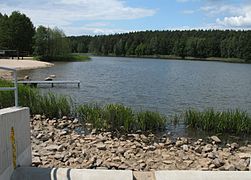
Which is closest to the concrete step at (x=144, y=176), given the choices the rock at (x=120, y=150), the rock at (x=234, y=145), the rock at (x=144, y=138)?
the rock at (x=120, y=150)

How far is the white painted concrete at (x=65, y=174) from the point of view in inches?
224

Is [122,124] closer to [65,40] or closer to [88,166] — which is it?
[88,166]

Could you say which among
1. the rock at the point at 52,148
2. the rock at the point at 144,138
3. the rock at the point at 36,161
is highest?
Result: the rock at the point at 36,161

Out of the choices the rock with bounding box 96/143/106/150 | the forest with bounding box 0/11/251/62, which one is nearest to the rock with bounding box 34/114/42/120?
the rock with bounding box 96/143/106/150

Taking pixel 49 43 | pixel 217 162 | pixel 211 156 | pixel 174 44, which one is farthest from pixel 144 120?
pixel 174 44

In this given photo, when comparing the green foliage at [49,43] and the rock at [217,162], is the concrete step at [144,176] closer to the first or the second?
the rock at [217,162]

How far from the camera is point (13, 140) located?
568 centimetres

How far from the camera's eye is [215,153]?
9945 mm

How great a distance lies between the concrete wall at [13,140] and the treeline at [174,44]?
11160 cm

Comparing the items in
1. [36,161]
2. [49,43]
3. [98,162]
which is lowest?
[98,162]

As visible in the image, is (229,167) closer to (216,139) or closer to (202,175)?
(202,175)

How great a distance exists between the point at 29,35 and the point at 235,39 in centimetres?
7124

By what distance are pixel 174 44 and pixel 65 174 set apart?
142 meters

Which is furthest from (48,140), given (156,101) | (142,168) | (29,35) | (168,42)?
(168,42)
